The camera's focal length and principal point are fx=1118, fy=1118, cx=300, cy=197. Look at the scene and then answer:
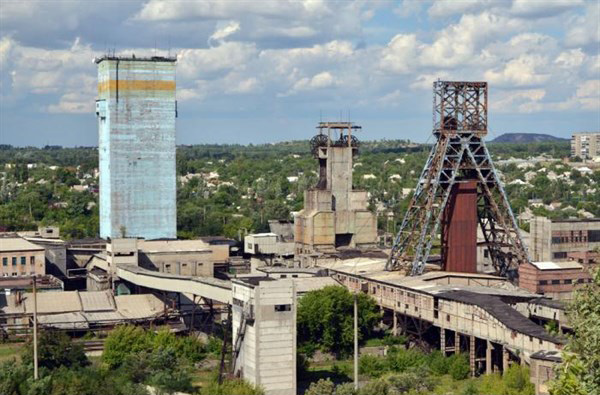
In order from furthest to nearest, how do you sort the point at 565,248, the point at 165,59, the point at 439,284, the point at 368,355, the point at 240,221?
the point at 240,221 → the point at 165,59 → the point at 565,248 → the point at 439,284 → the point at 368,355

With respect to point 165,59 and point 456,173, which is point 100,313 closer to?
point 456,173

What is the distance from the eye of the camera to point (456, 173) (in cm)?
7844

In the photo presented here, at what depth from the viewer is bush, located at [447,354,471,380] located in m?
61.9

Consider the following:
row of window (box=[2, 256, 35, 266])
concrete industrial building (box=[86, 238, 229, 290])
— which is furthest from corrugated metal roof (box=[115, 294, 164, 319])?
row of window (box=[2, 256, 35, 266])

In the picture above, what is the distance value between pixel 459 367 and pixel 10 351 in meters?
27.3

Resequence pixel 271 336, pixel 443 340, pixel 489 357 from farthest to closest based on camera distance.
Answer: pixel 443 340 < pixel 489 357 < pixel 271 336

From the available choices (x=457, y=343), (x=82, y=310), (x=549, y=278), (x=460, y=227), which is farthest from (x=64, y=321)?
(x=549, y=278)

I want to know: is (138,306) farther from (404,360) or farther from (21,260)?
(404,360)

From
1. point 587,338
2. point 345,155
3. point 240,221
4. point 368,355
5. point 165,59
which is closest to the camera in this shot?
point 587,338

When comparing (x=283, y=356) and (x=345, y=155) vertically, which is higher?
(x=345, y=155)

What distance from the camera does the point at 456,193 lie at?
259 ft

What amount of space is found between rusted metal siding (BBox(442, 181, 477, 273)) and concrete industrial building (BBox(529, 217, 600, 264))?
11.0m

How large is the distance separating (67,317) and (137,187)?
132ft

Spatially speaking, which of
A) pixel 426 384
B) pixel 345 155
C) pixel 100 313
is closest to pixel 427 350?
pixel 426 384
